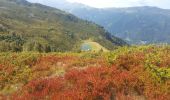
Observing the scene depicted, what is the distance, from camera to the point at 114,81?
1692 cm

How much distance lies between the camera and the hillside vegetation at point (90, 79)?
16.1 m

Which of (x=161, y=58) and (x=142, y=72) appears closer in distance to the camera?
(x=142, y=72)

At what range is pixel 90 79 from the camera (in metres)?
17.2

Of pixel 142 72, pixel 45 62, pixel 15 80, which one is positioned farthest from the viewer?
pixel 45 62

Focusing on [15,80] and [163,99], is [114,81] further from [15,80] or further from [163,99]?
[15,80]

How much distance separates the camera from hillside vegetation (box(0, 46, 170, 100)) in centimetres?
1611

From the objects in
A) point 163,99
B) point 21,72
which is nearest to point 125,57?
point 163,99

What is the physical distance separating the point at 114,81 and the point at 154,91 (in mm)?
2078

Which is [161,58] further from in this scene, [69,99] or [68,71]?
[69,99]

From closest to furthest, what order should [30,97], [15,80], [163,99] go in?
[163,99] < [30,97] < [15,80]

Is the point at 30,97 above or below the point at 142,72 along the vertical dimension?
below

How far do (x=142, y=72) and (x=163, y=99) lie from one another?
8.27 feet

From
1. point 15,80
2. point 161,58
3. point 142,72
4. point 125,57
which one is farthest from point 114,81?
point 15,80

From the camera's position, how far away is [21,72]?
20109 mm
